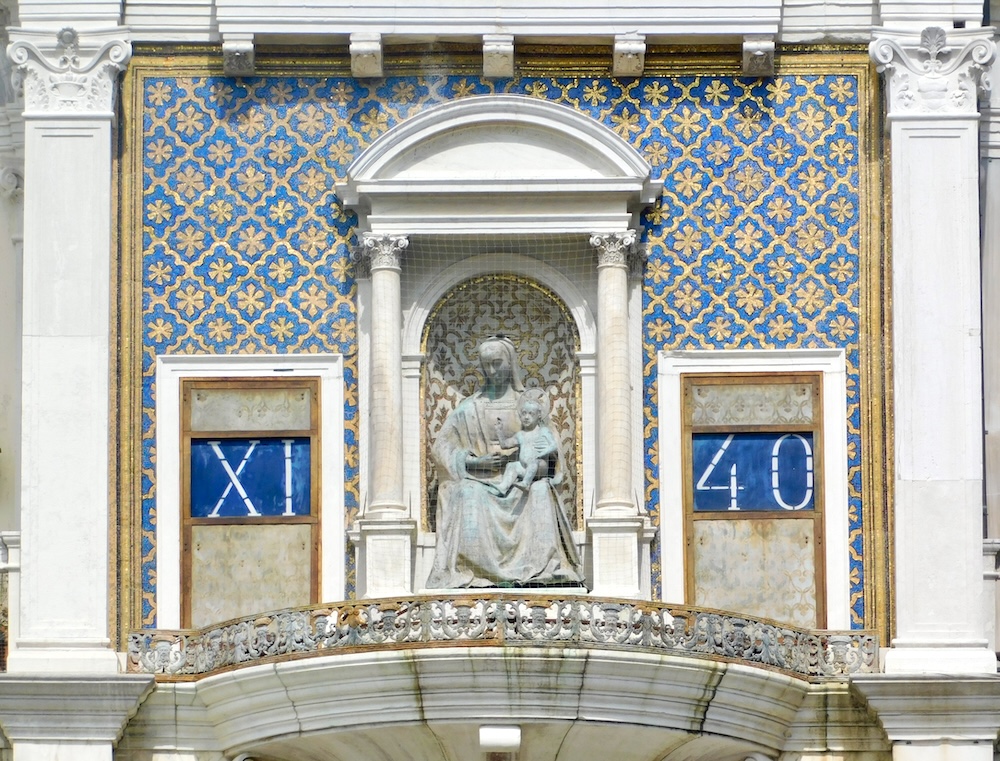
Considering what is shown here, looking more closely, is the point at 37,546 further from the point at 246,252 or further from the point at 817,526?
the point at 817,526

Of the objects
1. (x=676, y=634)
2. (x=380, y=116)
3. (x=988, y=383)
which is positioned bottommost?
(x=676, y=634)

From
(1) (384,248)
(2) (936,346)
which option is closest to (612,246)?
(1) (384,248)

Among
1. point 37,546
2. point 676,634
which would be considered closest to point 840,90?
point 676,634

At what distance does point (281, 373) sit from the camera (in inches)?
861

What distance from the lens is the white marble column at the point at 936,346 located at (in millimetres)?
21281

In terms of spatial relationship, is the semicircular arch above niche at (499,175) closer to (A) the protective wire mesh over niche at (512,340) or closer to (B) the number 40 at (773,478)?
(A) the protective wire mesh over niche at (512,340)

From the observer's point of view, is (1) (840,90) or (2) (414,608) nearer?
(2) (414,608)

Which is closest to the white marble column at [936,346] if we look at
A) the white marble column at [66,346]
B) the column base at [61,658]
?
the column base at [61,658]

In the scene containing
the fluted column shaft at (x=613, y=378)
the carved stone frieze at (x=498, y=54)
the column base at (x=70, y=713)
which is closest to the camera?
the column base at (x=70, y=713)

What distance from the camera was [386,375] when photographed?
21.6 m

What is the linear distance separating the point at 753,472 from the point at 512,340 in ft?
5.97

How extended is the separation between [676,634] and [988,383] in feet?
10.7

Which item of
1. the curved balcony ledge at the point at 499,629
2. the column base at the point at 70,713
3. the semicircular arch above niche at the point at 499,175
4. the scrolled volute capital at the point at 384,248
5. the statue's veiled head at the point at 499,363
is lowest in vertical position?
the column base at the point at 70,713

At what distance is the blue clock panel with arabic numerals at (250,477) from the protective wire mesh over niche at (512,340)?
2.74ft
